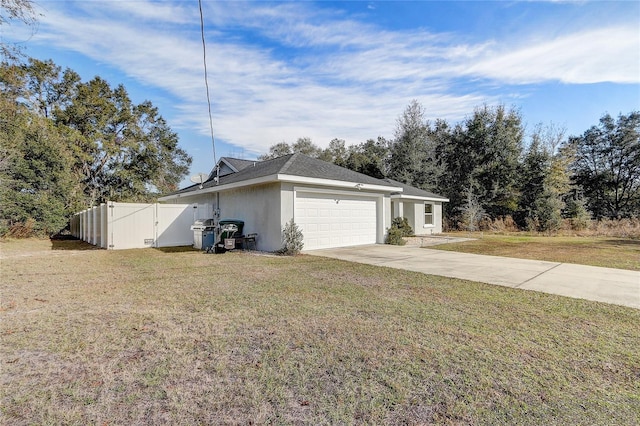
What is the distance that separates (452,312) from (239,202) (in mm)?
10016

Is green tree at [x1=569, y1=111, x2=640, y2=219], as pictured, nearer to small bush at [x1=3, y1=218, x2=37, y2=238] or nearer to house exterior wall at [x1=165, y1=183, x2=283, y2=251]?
house exterior wall at [x1=165, y1=183, x2=283, y2=251]

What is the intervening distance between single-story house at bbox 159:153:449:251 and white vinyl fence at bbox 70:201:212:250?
0.86 metres

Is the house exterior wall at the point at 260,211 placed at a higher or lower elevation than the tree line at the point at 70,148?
lower

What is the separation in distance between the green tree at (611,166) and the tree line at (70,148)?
3299cm

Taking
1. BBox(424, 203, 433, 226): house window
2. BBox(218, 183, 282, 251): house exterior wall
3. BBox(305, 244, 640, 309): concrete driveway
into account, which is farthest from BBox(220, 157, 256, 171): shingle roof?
BBox(424, 203, 433, 226): house window

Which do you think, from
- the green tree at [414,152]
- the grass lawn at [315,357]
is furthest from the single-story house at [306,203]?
the green tree at [414,152]

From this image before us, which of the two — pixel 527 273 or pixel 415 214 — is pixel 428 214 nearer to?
pixel 415 214

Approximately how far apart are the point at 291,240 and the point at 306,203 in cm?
175

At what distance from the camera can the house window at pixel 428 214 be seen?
66.7 feet

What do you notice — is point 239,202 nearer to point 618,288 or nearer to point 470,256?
point 470,256

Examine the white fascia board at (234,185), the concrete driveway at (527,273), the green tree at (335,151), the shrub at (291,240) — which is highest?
the green tree at (335,151)

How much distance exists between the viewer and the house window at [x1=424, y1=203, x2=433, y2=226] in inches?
800

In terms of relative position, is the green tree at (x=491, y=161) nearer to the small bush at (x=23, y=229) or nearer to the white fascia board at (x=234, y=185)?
the white fascia board at (x=234, y=185)

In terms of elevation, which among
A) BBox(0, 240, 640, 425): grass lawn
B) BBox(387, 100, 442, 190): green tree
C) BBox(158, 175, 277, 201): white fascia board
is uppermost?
BBox(387, 100, 442, 190): green tree
